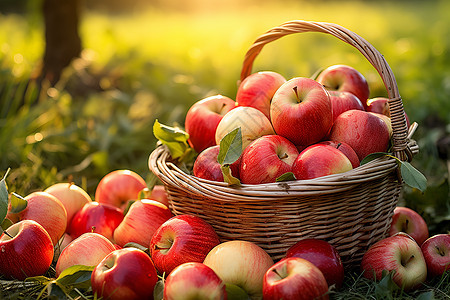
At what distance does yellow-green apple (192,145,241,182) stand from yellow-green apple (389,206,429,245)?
74 cm

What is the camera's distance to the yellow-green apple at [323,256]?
1.64m

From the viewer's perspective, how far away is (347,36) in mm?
1831

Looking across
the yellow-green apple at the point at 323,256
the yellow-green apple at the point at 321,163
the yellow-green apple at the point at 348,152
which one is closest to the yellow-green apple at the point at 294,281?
the yellow-green apple at the point at 323,256

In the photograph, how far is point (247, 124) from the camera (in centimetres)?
196

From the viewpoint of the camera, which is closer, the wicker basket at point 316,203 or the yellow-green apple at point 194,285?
the yellow-green apple at point 194,285

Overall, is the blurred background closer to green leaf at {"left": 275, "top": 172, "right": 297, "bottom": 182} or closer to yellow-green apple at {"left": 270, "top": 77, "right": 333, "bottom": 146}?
yellow-green apple at {"left": 270, "top": 77, "right": 333, "bottom": 146}

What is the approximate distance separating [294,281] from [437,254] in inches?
28.2

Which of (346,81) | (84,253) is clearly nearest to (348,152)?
(346,81)

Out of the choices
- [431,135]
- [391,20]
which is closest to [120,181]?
[431,135]

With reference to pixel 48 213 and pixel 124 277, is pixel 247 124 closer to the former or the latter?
pixel 124 277

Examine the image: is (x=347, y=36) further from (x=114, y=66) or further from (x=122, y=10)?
(x=122, y=10)

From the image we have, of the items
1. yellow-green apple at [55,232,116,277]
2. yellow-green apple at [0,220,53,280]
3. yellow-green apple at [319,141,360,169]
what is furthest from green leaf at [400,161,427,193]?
yellow-green apple at [0,220,53,280]

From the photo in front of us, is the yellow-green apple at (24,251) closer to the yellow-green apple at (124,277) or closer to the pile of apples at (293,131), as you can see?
the yellow-green apple at (124,277)

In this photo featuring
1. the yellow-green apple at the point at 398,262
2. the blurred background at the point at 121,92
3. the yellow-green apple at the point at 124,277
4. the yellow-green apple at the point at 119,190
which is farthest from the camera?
the blurred background at the point at 121,92
